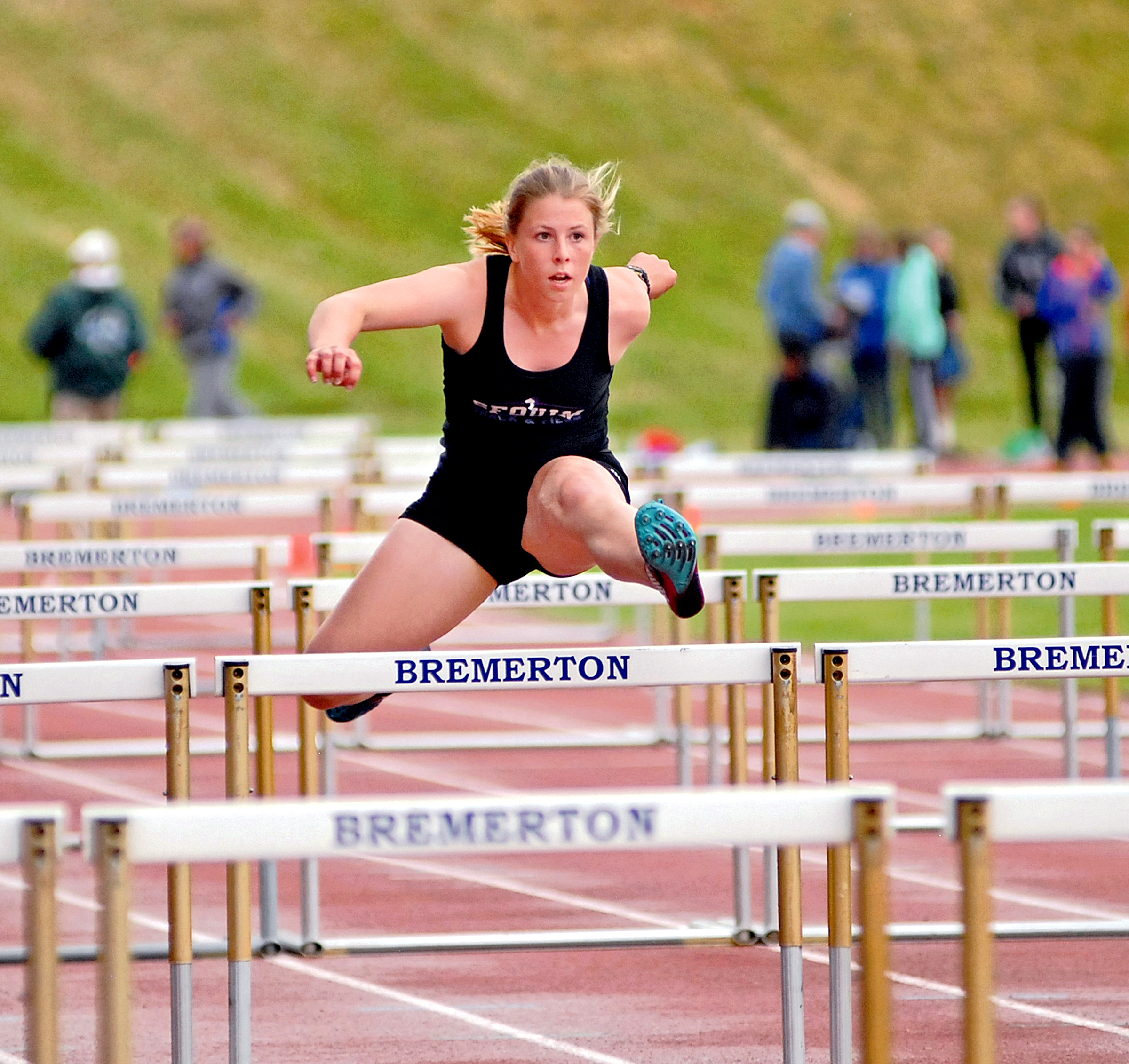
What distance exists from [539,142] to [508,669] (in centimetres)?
2889

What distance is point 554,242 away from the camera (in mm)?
5227

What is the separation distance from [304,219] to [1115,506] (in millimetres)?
17165

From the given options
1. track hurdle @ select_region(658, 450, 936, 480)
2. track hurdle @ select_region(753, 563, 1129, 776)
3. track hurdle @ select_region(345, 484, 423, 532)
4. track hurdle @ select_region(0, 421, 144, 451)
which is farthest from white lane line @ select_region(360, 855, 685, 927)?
track hurdle @ select_region(0, 421, 144, 451)

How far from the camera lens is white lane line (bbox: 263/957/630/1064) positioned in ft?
15.5

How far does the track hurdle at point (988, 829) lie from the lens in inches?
113

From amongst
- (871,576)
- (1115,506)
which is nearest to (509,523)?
(871,576)

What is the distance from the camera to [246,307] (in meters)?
18.0

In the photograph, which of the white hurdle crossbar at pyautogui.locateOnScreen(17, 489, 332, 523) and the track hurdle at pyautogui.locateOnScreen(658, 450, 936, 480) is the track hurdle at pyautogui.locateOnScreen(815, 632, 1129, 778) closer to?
the white hurdle crossbar at pyautogui.locateOnScreen(17, 489, 332, 523)

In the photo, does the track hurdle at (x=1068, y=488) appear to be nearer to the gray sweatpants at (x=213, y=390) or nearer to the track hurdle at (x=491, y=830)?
the track hurdle at (x=491, y=830)

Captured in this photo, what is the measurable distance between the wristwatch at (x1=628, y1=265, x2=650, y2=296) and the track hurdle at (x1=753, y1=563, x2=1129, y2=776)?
0.79 metres

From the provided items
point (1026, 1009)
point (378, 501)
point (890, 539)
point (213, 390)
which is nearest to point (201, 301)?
point (213, 390)

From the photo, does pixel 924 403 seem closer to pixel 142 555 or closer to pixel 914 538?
pixel 914 538

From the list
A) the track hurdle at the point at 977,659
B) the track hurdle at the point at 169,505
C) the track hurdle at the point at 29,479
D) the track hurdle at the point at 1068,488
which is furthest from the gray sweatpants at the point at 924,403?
the track hurdle at the point at 977,659

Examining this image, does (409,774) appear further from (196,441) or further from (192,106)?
(192,106)
